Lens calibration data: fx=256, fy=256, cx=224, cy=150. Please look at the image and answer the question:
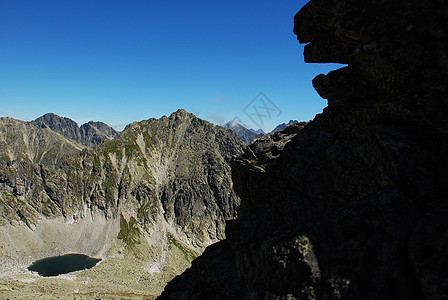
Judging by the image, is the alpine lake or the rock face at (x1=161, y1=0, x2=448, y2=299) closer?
the rock face at (x1=161, y1=0, x2=448, y2=299)

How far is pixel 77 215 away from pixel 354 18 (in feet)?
745

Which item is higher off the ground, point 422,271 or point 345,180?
point 345,180

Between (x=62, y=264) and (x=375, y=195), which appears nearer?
(x=375, y=195)

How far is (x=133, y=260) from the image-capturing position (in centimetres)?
16500

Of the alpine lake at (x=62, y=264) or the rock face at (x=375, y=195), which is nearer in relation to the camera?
the rock face at (x=375, y=195)

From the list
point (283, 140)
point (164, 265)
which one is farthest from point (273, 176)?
point (164, 265)

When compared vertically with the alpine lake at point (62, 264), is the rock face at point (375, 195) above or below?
above

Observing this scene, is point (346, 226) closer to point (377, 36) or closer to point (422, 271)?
point (422, 271)

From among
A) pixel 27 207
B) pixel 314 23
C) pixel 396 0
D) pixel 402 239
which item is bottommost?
pixel 27 207

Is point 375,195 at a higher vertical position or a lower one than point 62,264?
higher

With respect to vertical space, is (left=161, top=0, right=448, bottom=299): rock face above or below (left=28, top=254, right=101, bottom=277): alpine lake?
above

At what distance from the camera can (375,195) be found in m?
10.6

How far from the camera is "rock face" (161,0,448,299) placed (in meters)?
8.43

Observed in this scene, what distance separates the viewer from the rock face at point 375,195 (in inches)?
332
